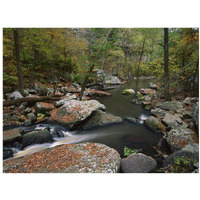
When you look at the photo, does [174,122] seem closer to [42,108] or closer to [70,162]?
[70,162]

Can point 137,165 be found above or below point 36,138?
below

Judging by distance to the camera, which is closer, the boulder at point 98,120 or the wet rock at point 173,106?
the boulder at point 98,120

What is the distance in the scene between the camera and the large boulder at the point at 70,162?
228 cm

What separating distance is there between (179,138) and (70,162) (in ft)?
9.70

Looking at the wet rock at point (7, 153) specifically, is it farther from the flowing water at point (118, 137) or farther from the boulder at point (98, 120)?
the boulder at point (98, 120)

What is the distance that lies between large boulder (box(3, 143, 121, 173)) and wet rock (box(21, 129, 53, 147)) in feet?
3.45

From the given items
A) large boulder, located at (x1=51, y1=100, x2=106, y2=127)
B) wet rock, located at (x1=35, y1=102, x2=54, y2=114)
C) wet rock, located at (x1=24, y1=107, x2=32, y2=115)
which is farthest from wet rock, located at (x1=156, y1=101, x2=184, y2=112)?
wet rock, located at (x1=24, y1=107, x2=32, y2=115)

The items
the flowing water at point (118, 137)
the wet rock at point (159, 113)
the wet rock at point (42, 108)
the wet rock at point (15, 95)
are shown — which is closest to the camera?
the flowing water at point (118, 137)

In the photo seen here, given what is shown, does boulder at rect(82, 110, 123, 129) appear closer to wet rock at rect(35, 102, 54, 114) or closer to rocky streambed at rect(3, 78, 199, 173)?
rocky streambed at rect(3, 78, 199, 173)

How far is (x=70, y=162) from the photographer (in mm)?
2420

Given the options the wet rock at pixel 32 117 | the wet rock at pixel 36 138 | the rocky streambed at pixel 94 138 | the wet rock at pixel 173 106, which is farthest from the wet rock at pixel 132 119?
the wet rock at pixel 32 117

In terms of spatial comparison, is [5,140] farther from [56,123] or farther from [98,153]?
[98,153]

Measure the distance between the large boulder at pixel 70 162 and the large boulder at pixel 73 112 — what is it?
185cm

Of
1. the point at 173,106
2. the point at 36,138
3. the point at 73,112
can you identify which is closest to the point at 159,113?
the point at 173,106
